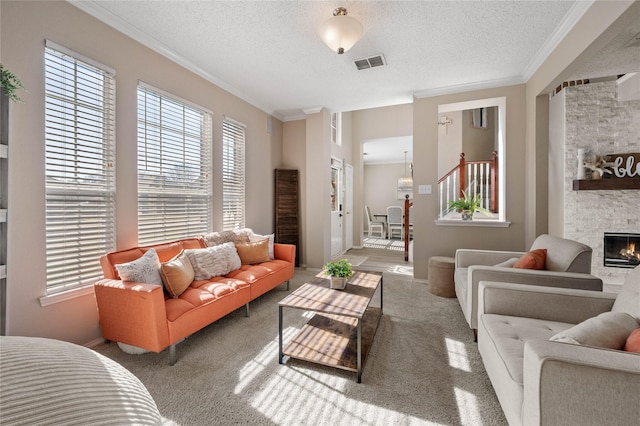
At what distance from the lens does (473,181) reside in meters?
4.84

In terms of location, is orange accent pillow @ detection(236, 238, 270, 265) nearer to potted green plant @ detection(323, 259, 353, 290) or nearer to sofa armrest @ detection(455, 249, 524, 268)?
potted green plant @ detection(323, 259, 353, 290)

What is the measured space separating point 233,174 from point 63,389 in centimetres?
383

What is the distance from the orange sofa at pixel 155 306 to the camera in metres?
1.96

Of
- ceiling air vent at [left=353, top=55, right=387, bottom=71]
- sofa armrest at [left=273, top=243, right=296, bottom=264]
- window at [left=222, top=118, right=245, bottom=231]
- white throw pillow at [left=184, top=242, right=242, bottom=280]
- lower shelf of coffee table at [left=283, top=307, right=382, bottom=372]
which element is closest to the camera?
lower shelf of coffee table at [left=283, top=307, right=382, bottom=372]

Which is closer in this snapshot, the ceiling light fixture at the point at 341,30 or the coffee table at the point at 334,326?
the coffee table at the point at 334,326

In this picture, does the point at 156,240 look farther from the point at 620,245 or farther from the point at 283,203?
the point at 620,245

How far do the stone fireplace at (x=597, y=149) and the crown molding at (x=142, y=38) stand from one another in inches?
180

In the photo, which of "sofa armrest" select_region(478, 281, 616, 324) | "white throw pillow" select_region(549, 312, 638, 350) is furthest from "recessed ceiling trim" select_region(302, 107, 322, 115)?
"white throw pillow" select_region(549, 312, 638, 350)

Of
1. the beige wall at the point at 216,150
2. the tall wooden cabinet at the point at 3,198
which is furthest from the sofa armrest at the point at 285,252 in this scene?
the tall wooden cabinet at the point at 3,198

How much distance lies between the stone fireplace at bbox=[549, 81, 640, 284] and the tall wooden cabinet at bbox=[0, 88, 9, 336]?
18.3 feet

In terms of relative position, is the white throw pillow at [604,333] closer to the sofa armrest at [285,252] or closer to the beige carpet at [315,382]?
the beige carpet at [315,382]

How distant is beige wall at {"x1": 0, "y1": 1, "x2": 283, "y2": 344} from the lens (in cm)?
191

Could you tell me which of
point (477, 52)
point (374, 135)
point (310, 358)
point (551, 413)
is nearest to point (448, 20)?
point (477, 52)

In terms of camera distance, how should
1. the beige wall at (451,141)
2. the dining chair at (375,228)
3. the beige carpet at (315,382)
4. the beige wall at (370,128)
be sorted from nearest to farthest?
the beige carpet at (315,382)
the beige wall at (451,141)
the beige wall at (370,128)
the dining chair at (375,228)
